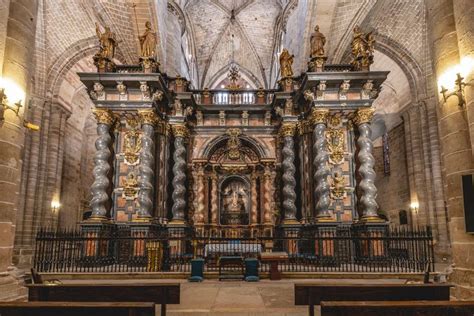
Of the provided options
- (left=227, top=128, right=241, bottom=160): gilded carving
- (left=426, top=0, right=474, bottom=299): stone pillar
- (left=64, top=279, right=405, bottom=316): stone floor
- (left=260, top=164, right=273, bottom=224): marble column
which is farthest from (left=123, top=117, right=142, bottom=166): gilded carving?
(left=426, top=0, right=474, bottom=299): stone pillar

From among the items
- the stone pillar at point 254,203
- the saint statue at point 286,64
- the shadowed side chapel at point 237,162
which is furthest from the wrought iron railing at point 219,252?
the saint statue at point 286,64

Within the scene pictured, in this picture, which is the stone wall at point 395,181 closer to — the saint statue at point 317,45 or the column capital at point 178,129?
the saint statue at point 317,45

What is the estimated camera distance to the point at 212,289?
873 cm

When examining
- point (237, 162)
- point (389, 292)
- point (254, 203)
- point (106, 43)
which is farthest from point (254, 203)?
point (389, 292)

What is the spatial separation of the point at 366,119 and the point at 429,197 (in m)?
7.00

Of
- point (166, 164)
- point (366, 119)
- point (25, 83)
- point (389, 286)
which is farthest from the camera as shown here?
point (166, 164)

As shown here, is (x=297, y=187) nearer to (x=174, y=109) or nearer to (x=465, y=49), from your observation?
(x=174, y=109)

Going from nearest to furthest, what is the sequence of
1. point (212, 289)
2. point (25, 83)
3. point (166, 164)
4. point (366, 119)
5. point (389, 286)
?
point (389, 286)
point (25, 83)
point (212, 289)
point (366, 119)
point (166, 164)

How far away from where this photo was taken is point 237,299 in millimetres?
7418

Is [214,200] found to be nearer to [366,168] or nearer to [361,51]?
[366,168]

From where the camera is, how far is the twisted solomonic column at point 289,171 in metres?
15.9

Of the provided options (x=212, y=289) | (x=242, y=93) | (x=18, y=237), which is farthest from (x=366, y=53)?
(x=18, y=237)

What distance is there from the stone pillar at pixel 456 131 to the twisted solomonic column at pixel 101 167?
11.8m

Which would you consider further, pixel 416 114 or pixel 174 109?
pixel 416 114
